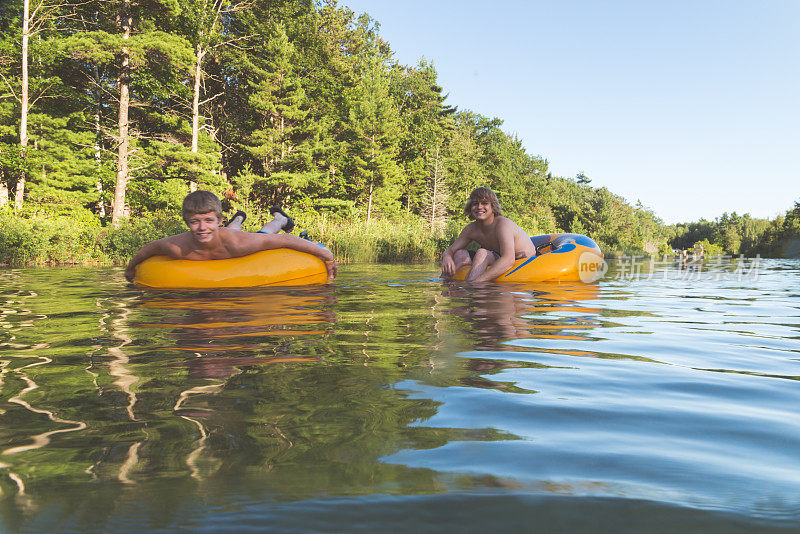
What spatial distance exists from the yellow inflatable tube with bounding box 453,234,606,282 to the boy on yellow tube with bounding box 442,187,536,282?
153 millimetres

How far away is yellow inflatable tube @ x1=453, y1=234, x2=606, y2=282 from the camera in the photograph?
22.5 feet

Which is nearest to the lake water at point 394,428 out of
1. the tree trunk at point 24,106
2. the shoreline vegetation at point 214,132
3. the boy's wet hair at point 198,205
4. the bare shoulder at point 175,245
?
Result: the boy's wet hair at point 198,205

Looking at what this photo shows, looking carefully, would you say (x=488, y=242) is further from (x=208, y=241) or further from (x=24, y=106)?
(x=24, y=106)

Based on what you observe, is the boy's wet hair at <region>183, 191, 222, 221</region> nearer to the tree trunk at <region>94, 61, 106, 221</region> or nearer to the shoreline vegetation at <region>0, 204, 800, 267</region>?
the shoreline vegetation at <region>0, 204, 800, 267</region>

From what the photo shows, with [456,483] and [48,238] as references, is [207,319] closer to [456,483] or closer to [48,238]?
[456,483]

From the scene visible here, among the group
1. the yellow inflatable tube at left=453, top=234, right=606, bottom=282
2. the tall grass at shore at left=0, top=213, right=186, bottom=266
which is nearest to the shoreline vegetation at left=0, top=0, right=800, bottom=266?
the tall grass at shore at left=0, top=213, right=186, bottom=266

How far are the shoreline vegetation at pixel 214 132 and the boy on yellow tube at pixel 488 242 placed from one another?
735 cm

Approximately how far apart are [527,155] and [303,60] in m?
36.9

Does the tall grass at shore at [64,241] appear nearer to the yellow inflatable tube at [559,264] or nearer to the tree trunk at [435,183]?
the yellow inflatable tube at [559,264]

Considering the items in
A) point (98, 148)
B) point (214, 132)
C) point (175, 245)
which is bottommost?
point (175, 245)

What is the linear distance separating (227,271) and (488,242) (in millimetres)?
3425

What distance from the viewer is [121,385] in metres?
1.89

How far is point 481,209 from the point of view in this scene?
256 inches

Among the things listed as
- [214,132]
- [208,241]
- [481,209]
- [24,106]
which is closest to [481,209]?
[481,209]
